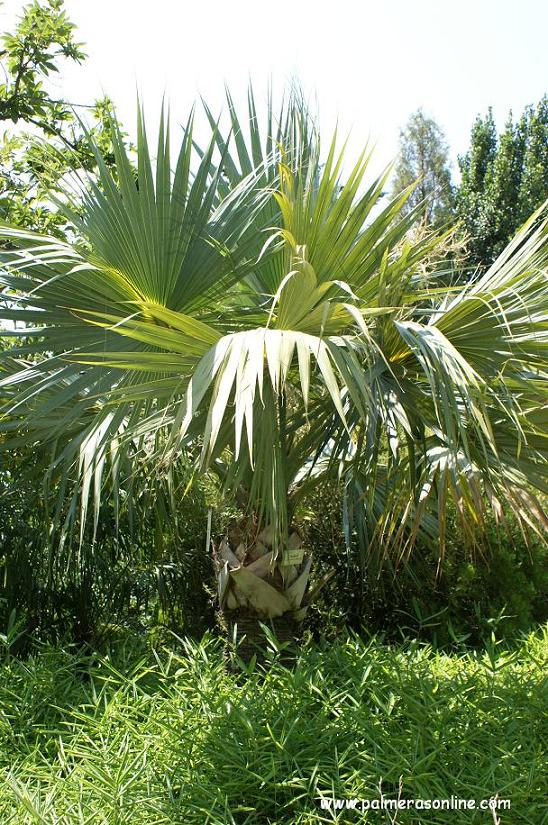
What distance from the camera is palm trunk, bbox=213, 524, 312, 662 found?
396cm

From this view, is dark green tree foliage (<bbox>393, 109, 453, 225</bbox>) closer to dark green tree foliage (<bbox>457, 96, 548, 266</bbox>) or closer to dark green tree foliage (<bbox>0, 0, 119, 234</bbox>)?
dark green tree foliage (<bbox>457, 96, 548, 266</bbox>)

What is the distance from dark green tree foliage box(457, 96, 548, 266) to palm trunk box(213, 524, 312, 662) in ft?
66.2

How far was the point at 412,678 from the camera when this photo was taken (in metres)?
3.69

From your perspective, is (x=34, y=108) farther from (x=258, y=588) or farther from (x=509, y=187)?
(x=509, y=187)

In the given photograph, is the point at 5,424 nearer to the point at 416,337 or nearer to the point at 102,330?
the point at 102,330

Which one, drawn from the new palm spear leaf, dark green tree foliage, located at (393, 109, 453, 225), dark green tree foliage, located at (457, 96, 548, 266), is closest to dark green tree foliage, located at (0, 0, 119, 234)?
the new palm spear leaf

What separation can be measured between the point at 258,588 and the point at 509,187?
21.8 metres

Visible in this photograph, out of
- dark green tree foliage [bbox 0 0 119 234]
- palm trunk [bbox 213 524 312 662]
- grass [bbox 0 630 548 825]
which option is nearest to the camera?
grass [bbox 0 630 548 825]

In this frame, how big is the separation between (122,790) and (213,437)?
136 cm

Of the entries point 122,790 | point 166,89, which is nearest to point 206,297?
point 166,89

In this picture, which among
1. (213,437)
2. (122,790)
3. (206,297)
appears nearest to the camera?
(213,437)

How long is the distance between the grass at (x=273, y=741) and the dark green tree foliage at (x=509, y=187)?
20.5 metres

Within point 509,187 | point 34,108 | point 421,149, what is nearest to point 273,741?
point 34,108

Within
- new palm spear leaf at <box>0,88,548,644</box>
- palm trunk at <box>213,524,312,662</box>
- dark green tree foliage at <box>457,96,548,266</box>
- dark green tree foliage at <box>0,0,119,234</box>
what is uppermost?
dark green tree foliage at <box>457,96,548,266</box>
